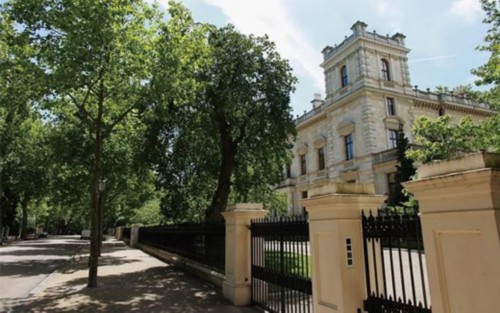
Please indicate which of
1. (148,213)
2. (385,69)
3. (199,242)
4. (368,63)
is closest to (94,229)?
(199,242)

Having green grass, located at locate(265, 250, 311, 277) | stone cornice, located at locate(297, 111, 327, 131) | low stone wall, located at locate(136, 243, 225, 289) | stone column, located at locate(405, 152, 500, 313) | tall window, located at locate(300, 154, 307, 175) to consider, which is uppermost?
stone cornice, located at locate(297, 111, 327, 131)

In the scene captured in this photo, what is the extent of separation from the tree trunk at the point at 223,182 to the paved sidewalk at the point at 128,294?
Answer: 3.22 metres

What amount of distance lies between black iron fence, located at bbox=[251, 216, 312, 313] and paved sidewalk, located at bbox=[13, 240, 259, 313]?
60 centimetres

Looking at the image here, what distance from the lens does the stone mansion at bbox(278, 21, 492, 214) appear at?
3072 centimetres

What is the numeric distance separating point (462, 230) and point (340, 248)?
1.87 meters

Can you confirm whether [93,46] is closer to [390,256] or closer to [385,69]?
[390,256]

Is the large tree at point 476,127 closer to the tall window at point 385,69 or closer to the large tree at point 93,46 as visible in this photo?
the large tree at point 93,46

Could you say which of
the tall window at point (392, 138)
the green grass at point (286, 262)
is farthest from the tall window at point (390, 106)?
the green grass at point (286, 262)

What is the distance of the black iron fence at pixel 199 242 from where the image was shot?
10195 mm

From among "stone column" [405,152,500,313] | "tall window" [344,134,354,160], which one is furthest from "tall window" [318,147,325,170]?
"stone column" [405,152,500,313]

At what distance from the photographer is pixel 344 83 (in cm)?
3453

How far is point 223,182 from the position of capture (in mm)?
15992

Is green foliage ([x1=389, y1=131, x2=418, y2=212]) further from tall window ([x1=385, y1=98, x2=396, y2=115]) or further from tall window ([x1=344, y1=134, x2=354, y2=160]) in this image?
tall window ([x1=344, y1=134, x2=354, y2=160])

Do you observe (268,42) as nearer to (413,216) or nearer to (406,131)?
(413,216)
